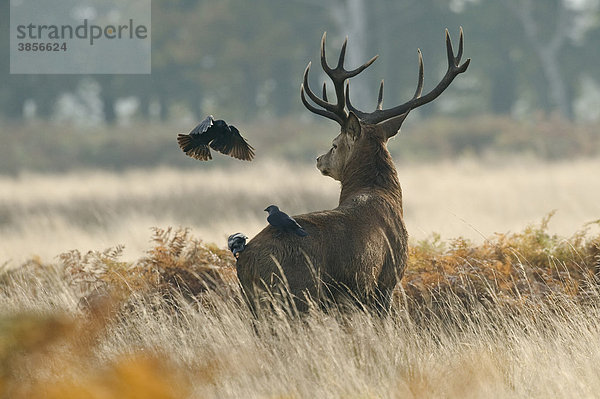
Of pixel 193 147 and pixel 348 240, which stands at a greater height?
pixel 193 147

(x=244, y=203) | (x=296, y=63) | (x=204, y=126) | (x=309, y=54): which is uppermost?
(x=309, y=54)

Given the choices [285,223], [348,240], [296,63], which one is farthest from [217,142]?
[296,63]

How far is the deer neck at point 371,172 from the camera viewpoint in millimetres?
6805

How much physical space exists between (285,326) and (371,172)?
5.43 feet

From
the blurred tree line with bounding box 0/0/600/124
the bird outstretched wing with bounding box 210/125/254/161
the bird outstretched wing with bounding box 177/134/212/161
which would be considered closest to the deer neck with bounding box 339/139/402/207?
the bird outstretched wing with bounding box 210/125/254/161

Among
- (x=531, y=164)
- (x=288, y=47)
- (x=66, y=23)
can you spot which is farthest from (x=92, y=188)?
(x=66, y=23)

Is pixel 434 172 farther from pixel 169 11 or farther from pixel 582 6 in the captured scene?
pixel 582 6

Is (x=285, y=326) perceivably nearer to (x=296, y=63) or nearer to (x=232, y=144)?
(x=232, y=144)

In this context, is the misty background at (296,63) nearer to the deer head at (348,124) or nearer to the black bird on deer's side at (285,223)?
the deer head at (348,124)

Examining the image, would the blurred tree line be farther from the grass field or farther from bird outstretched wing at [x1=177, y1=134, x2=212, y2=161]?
bird outstretched wing at [x1=177, y1=134, x2=212, y2=161]

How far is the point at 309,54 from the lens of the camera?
4975 cm

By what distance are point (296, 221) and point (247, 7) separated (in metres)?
43.7

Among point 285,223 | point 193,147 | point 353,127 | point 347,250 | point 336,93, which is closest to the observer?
point 285,223

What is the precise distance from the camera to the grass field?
5.12m
